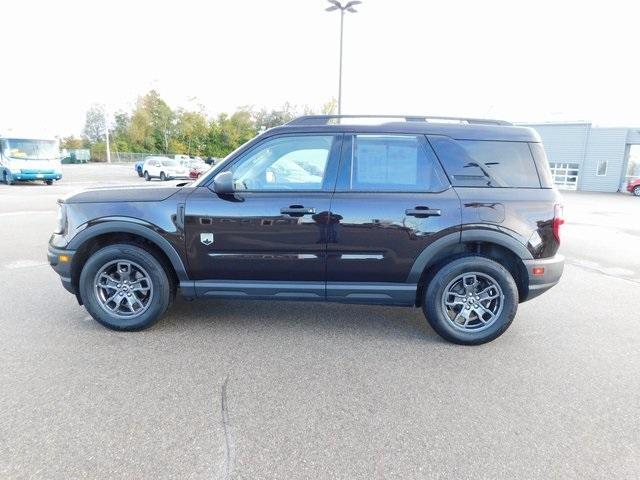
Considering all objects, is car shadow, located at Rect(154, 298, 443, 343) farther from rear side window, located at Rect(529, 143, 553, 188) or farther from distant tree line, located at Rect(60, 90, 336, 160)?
distant tree line, located at Rect(60, 90, 336, 160)

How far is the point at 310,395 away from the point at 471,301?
1789 mm

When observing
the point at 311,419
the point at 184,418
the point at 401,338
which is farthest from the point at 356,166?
the point at 184,418

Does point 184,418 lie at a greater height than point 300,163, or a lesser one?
lesser

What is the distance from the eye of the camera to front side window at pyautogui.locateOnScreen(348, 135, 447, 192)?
3668 millimetres

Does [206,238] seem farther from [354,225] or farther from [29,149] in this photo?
[29,149]

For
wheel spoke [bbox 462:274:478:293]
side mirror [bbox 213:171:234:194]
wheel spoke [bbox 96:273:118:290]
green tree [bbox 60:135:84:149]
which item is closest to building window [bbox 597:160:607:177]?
wheel spoke [bbox 462:274:478:293]

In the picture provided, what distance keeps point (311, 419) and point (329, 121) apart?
8.71 ft

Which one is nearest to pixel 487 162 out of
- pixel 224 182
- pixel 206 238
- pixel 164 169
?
pixel 224 182

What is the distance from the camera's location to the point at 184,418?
2609mm

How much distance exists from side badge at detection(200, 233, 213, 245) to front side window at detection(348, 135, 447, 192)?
133 cm

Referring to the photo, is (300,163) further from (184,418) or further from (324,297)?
(184,418)

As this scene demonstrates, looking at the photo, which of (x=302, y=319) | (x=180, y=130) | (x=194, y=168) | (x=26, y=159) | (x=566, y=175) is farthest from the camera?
(x=180, y=130)

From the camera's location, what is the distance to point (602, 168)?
30016 mm

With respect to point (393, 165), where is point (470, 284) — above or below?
below
